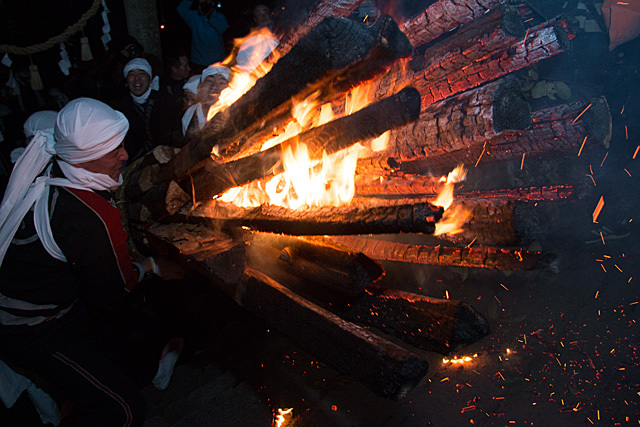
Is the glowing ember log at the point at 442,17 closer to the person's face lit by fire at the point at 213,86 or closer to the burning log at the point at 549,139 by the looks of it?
the burning log at the point at 549,139

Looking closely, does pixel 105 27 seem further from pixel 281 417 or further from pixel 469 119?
pixel 281 417

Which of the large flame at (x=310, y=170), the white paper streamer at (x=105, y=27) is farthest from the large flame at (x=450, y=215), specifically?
the white paper streamer at (x=105, y=27)

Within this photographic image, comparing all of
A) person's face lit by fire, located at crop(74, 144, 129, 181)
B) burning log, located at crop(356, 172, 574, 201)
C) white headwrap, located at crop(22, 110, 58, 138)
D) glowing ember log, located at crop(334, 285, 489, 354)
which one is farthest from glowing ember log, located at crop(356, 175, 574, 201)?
white headwrap, located at crop(22, 110, 58, 138)

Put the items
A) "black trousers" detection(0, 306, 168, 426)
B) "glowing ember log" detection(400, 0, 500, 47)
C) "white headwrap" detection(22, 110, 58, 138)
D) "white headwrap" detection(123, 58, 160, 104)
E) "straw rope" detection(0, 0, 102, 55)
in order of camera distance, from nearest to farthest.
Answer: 1. "black trousers" detection(0, 306, 168, 426)
2. "glowing ember log" detection(400, 0, 500, 47)
3. "white headwrap" detection(22, 110, 58, 138)
4. "white headwrap" detection(123, 58, 160, 104)
5. "straw rope" detection(0, 0, 102, 55)

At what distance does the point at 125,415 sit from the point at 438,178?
12.6 ft

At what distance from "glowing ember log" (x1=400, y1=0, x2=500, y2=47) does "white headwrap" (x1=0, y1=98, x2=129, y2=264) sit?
11.9 ft

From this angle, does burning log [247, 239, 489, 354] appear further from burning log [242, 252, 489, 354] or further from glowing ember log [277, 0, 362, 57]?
glowing ember log [277, 0, 362, 57]

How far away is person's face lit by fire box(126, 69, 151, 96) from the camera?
554 centimetres

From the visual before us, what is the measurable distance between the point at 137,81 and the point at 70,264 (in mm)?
4195

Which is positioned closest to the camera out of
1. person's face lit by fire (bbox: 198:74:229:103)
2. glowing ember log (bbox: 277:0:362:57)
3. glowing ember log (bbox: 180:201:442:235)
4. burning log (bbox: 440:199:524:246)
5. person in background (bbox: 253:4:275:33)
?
glowing ember log (bbox: 180:201:442:235)

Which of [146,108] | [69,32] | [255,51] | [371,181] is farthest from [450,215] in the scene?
[69,32]

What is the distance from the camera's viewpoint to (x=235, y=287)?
9.02ft

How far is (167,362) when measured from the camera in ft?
10.2

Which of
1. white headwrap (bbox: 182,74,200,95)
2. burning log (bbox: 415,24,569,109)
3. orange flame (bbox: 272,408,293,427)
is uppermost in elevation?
Answer: white headwrap (bbox: 182,74,200,95)
